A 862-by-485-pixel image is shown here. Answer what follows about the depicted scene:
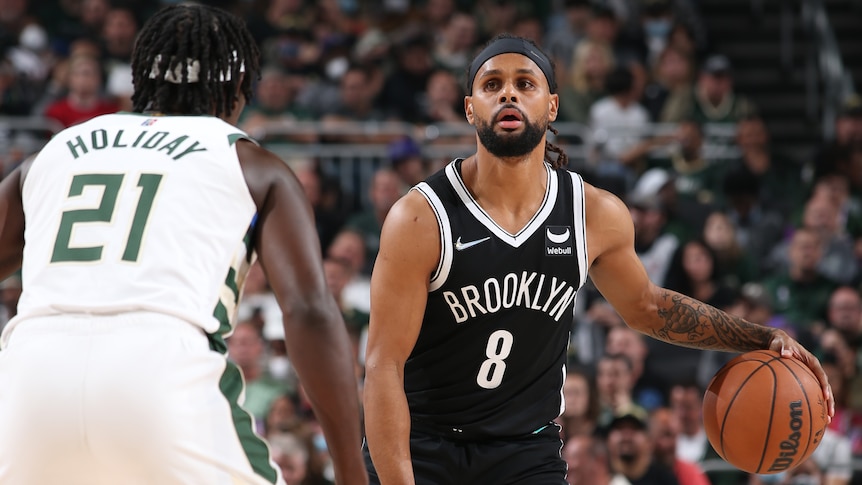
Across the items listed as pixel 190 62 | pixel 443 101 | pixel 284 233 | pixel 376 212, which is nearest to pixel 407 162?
pixel 376 212

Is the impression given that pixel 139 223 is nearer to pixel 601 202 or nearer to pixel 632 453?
pixel 601 202

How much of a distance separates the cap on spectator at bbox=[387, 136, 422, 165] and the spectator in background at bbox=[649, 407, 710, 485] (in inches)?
121

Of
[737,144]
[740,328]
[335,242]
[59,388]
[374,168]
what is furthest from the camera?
[737,144]

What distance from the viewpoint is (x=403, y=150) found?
9484 millimetres

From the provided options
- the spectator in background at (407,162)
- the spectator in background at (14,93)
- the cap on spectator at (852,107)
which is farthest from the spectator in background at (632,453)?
the spectator in background at (14,93)

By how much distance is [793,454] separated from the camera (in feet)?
14.1

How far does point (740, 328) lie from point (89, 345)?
2.56 meters

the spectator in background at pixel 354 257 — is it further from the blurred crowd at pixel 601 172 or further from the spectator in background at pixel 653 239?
the spectator in background at pixel 653 239

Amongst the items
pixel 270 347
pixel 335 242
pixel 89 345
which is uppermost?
pixel 89 345

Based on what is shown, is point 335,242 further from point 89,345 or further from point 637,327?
point 89,345

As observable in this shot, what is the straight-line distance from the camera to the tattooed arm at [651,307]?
4.41 metres

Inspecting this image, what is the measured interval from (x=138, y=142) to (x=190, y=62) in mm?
318

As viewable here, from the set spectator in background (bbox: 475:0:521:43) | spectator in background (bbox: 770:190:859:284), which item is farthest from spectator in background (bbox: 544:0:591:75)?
spectator in background (bbox: 770:190:859:284)

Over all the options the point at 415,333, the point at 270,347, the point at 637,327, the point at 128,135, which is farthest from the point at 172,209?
the point at 270,347
